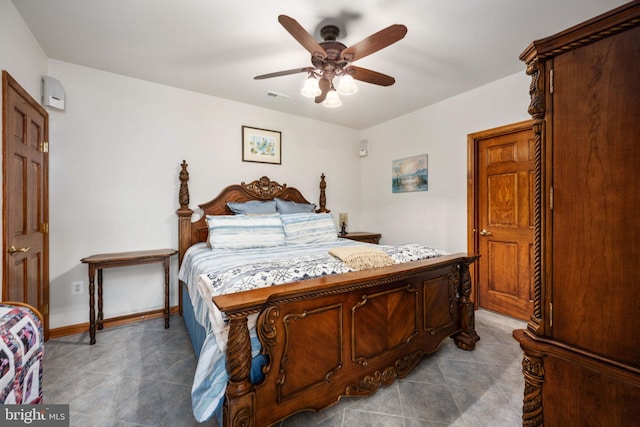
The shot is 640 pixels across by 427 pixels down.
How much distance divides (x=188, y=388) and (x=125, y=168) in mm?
2289

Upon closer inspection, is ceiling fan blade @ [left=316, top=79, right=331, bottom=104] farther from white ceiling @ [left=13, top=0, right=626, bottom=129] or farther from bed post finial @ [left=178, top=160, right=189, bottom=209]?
bed post finial @ [left=178, top=160, right=189, bottom=209]

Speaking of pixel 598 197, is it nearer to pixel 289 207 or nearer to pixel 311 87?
pixel 311 87

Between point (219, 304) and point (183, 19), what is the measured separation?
2.08 meters

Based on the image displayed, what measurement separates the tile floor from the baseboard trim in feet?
0.46

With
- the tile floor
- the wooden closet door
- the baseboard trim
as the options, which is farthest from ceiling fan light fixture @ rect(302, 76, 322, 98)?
the baseboard trim

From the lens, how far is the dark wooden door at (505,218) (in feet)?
9.10

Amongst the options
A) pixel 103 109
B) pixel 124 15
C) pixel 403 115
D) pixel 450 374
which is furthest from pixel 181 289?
pixel 403 115

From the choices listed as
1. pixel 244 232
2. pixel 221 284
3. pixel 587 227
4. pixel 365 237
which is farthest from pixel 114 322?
pixel 587 227

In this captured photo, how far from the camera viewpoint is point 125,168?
2.80 metres

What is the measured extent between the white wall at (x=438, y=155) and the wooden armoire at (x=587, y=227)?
225 cm

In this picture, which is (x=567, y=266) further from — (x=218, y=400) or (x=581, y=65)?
(x=218, y=400)

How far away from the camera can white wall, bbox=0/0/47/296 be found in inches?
68.2

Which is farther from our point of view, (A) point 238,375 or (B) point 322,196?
(B) point 322,196

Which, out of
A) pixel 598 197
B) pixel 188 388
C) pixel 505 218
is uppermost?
pixel 598 197
